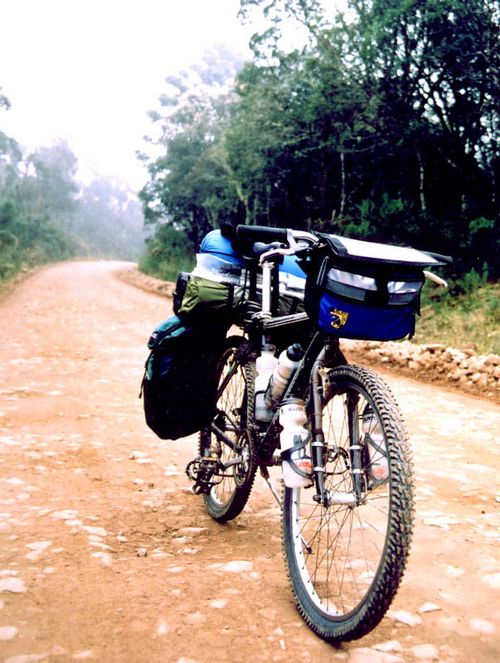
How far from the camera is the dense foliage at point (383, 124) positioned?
11.7 m

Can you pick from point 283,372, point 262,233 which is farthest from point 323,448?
point 262,233

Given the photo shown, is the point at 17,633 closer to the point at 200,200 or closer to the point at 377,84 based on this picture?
the point at 377,84

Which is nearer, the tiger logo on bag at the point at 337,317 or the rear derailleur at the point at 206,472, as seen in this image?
the tiger logo on bag at the point at 337,317

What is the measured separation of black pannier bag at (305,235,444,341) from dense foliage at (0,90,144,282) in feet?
65.9

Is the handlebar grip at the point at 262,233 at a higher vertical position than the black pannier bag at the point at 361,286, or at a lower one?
higher

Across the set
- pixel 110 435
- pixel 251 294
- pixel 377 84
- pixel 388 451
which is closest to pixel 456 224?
pixel 377 84

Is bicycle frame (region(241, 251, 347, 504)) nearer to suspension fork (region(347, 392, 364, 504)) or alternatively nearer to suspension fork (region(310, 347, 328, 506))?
suspension fork (region(310, 347, 328, 506))

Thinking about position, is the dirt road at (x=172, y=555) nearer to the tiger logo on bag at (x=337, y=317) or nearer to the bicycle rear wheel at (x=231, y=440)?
the bicycle rear wheel at (x=231, y=440)

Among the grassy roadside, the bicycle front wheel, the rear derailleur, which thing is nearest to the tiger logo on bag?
the bicycle front wheel

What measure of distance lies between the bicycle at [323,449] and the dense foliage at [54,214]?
63.1 ft

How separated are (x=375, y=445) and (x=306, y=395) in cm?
44

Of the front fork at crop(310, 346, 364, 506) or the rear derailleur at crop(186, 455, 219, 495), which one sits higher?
the front fork at crop(310, 346, 364, 506)

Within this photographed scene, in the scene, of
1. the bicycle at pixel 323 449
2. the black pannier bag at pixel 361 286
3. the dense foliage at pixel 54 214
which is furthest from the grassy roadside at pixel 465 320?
the dense foliage at pixel 54 214

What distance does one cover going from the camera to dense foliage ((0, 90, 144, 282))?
99.2 ft
